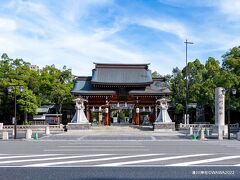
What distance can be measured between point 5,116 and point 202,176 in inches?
1860

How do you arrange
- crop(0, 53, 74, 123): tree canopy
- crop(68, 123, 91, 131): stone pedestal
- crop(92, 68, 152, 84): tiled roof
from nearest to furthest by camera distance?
crop(68, 123, 91, 131): stone pedestal, crop(0, 53, 74, 123): tree canopy, crop(92, 68, 152, 84): tiled roof

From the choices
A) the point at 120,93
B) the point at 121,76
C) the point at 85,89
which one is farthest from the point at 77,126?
the point at 121,76

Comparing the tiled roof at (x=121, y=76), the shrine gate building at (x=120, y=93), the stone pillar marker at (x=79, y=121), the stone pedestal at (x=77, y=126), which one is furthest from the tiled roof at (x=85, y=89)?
the stone pedestal at (x=77, y=126)

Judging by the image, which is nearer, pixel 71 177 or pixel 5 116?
pixel 71 177

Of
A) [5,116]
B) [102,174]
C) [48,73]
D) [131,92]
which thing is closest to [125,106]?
[131,92]

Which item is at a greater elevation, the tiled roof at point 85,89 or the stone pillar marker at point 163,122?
the tiled roof at point 85,89

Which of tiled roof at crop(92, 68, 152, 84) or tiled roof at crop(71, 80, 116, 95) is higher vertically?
tiled roof at crop(92, 68, 152, 84)

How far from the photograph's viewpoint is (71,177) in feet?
31.8

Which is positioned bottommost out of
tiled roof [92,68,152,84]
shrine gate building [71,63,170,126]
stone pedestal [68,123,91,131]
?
stone pedestal [68,123,91,131]

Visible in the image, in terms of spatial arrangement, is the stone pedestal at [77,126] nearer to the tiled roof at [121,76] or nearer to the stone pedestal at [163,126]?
the tiled roof at [121,76]

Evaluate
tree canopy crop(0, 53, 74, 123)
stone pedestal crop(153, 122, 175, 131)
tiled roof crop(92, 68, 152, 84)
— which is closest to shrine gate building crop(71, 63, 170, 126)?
tiled roof crop(92, 68, 152, 84)

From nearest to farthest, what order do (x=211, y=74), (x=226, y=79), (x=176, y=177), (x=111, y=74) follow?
(x=176, y=177)
(x=226, y=79)
(x=211, y=74)
(x=111, y=74)

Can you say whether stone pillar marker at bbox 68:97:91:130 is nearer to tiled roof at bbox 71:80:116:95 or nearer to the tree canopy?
tiled roof at bbox 71:80:116:95

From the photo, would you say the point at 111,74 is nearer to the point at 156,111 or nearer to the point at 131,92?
the point at 131,92
